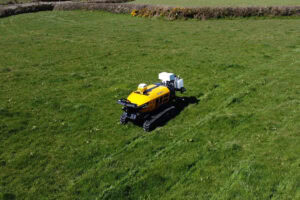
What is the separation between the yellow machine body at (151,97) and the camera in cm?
1359

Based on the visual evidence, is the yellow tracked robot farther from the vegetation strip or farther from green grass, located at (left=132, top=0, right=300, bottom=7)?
green grass, located at (left=132, top=0, right=300, bottom=7)

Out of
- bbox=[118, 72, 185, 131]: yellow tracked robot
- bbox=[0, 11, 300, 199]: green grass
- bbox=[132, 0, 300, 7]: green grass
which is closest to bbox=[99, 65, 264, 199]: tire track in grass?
bbox=[0, 11, 300, 199]: green grass

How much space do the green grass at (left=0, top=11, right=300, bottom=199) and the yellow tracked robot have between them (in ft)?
2.04

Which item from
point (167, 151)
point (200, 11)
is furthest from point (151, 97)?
point (200, 11)

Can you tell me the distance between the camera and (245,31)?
1439 inches

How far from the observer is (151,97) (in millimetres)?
13812

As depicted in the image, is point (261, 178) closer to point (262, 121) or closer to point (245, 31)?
point (262, 121)

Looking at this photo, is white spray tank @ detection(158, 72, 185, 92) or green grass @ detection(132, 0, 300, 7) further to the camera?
green grass @ detection(132, 0, 300, 7)

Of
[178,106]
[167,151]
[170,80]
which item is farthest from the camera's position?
[178,106]

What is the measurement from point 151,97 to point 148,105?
434 millimetres

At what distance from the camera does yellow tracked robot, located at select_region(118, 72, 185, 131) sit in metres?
13.5

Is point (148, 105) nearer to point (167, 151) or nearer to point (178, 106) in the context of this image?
point (167, 151)

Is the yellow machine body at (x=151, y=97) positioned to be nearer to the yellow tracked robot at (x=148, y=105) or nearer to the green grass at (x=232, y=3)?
the yellow tracked robot at (x=148, y=105)

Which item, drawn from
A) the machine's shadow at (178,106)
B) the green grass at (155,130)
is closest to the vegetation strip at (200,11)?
the green grass at (155,130)
